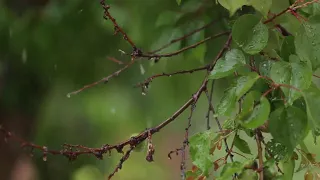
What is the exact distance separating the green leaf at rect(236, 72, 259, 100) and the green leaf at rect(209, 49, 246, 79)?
2 cm

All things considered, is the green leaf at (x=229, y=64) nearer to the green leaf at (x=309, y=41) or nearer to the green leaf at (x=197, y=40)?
the green leaf at (x=309, y=41)

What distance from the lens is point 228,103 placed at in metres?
0.44

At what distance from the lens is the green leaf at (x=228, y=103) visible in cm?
44

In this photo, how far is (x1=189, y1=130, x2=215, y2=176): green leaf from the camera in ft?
1.52

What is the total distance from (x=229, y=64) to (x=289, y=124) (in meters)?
0.08

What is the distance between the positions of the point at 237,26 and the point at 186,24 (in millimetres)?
296

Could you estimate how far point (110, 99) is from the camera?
1.10m

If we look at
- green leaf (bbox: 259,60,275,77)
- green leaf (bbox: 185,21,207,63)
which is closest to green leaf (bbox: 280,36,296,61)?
green leaf (bbox: 259,60,275,77)

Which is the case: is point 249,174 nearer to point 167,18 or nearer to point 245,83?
point 245,83

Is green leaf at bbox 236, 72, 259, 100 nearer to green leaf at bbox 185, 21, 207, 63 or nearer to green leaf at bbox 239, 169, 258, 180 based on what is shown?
green leaf at bbox 239, 169, 258, 180

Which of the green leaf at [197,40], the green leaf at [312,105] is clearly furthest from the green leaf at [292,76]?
the green leaf at [197,40]

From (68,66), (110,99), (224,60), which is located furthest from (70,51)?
(224,60)

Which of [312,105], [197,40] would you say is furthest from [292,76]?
[197,40]

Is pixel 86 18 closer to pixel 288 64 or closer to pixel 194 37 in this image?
pixel 194 37
